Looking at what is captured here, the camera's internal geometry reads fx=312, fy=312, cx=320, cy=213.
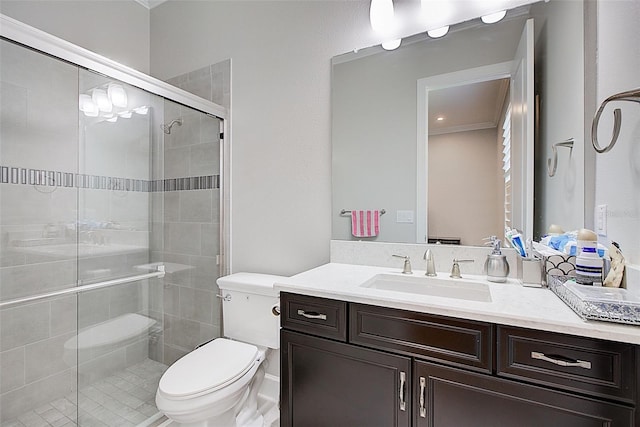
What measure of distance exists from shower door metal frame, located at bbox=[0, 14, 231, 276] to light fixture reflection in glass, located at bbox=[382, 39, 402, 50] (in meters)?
1.15

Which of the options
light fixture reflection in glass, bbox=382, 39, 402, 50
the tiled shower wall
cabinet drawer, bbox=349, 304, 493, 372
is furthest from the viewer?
the tiled shower wall

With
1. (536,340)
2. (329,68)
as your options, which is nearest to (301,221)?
(329,68)

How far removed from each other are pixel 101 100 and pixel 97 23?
1.04 metres

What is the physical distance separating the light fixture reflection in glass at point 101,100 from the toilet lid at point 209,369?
1.42m

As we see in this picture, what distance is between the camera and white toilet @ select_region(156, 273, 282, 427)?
133cm

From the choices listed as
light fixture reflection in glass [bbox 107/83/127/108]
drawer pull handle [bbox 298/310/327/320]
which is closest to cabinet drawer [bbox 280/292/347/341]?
drawer pull handle [bbox 298/310/327/320]

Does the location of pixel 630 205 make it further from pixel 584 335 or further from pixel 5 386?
pixel 5 386

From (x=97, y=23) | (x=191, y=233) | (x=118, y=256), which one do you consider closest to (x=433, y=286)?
(x=191, y=233)

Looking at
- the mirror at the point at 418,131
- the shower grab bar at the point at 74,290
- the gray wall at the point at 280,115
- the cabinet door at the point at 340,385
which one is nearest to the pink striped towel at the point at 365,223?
the mirror at the point at 418,131

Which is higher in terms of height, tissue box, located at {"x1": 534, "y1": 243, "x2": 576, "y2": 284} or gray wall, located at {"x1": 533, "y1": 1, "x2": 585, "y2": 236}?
gray wall, located at {"x1": 533, "y1": 1, "x2": 585, "y2": 236}

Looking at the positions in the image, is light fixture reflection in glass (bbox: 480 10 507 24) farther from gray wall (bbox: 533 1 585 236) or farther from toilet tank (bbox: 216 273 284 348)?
toilet tank (bbox: 216 273 284 348)

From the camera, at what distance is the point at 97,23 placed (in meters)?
2.25

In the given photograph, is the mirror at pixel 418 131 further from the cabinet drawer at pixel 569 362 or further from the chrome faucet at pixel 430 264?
the cabinet drawer at pixel 569 362

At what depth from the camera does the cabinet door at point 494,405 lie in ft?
2.70
